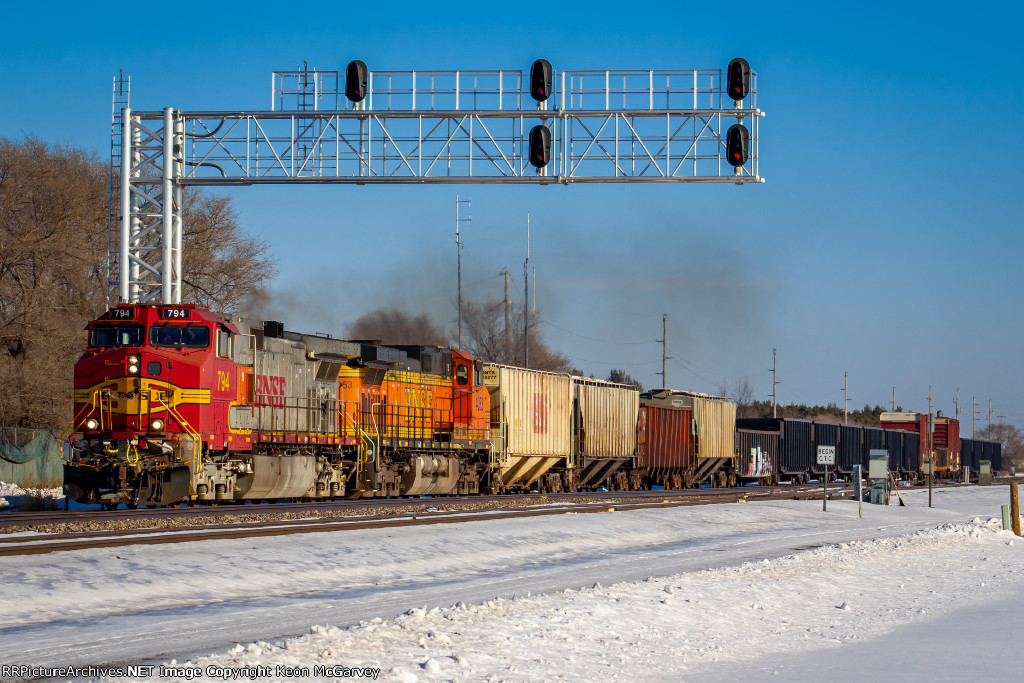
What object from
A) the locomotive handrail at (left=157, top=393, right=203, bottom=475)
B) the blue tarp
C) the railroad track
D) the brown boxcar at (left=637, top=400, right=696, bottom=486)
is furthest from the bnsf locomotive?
the blue tarp

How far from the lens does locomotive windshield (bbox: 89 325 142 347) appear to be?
21812 millimetres

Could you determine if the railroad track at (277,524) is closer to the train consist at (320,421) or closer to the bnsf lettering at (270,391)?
the train consist at (320,421)

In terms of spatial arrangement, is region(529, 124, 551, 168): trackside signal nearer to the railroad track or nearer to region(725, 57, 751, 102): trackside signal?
region(725, 57, 751, 102): trackside signal

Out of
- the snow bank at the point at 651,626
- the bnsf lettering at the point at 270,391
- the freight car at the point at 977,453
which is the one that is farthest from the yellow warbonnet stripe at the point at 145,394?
the freight car at the point at 977,453

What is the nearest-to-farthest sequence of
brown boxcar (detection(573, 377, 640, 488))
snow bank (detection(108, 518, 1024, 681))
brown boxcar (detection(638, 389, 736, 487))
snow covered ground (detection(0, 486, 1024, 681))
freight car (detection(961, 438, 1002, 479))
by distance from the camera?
snow bank (detection(108, 518, 1024, 681))
snow covered ground (detection(0, 486, 1024, 681))
brown boxcar (detection(573, 377, 640, 488))
brown boxcar (detection(638, 389, 736, 487))
freight car (detection(961, 438, 1002, 479))

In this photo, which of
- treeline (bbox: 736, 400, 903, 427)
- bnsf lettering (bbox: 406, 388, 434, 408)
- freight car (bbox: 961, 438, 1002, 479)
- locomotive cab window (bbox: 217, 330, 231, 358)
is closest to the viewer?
locomotive cab window (bbox: 217, 330, 231, 358)

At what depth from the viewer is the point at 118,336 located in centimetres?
2188

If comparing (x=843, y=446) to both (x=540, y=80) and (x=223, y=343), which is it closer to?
(x=540, y=80)

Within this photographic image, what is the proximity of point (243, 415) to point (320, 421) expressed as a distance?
3.44 meters

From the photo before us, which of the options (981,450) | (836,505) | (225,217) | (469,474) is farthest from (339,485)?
(981,450)

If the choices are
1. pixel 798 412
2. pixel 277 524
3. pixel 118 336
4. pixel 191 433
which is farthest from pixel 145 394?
pixel 798 412

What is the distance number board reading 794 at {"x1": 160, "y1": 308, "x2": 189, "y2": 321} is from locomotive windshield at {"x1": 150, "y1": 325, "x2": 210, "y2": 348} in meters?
0.18

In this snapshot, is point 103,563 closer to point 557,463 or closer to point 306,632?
point 306,632

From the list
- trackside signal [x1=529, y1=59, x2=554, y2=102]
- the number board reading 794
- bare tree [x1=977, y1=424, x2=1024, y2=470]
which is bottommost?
bare tree [x1=977, y1=424, x2=1024, y2=470]
